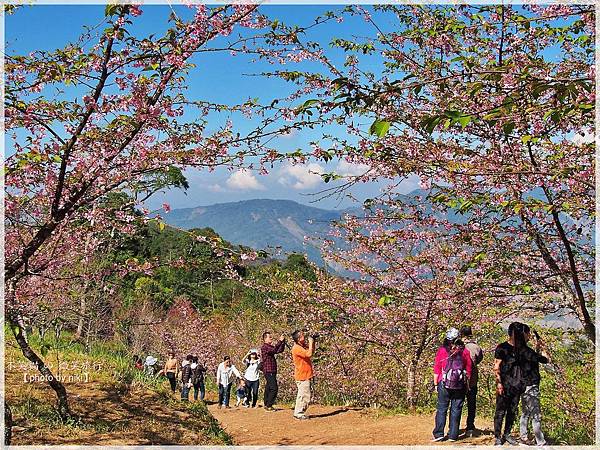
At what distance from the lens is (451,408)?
24.2 feet

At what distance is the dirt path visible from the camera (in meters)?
8.04

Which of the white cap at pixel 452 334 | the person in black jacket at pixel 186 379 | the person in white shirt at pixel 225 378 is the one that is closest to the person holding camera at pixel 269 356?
the person in white shirt at pixel 225 378

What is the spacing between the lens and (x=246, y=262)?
492 centimetres

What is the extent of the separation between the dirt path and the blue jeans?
168mm

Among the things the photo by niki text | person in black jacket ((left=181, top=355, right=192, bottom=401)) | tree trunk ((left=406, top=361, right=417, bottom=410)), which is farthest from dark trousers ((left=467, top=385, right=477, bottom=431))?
person in black jacket ((left=181, top=355, right=192, bottom=401))

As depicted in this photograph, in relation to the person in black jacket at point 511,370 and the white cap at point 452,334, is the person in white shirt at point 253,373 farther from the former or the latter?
the person in black jacket at point 511,370

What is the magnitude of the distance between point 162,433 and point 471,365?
14.1 ft

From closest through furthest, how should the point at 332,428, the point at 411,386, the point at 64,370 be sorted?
the point at 332,428
the point at 64,370
the point at 411,386

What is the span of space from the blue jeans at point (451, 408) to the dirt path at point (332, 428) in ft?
0.55

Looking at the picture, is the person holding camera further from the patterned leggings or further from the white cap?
the patterned leggings

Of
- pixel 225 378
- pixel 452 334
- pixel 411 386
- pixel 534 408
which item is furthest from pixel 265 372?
pixel 534 408

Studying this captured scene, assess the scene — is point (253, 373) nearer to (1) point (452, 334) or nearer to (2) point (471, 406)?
(2) point (471, 406)

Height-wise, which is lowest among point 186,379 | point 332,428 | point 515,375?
point 332,428

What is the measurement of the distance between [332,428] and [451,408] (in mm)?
2685
